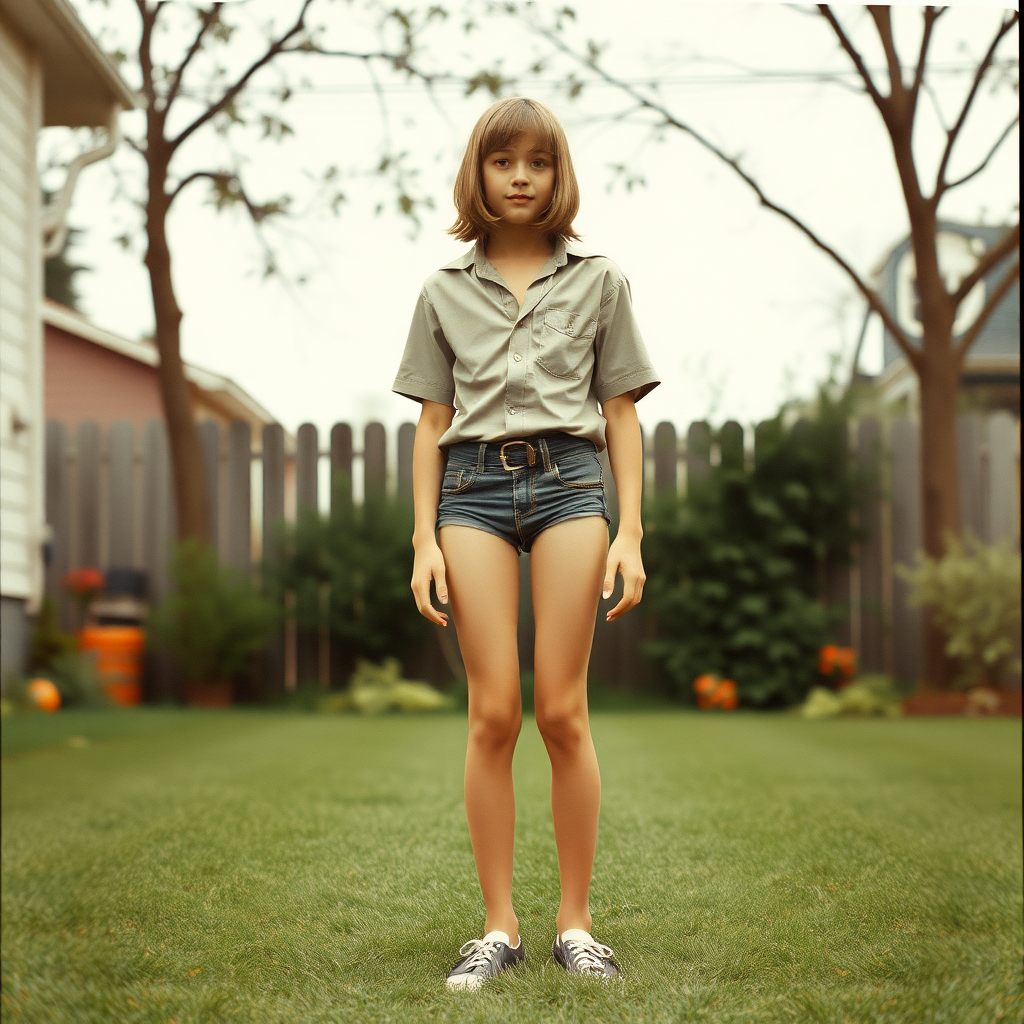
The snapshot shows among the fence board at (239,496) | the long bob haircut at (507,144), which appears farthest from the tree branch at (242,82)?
the long bob haircut at (507,144)

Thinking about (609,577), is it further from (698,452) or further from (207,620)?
(698,452)

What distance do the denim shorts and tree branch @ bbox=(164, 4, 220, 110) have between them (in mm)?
5171

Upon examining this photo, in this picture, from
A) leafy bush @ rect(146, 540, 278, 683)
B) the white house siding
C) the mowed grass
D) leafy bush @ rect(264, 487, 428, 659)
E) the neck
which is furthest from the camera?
leafy bush @ rect(264, 487, 428, 659)

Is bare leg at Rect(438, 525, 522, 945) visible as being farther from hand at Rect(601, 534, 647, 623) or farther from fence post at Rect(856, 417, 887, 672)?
fence post at Rect(856, 417, 887, 672)

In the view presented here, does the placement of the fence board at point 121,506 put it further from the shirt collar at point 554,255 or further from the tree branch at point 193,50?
the shirt collar at point 554,255

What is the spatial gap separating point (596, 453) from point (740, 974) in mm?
873

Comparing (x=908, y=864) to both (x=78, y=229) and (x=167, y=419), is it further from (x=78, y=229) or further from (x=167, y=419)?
(x=78, y=229)

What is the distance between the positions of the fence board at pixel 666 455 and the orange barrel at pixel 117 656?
3.54 m

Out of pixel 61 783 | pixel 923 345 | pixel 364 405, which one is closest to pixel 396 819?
pixel 61 783

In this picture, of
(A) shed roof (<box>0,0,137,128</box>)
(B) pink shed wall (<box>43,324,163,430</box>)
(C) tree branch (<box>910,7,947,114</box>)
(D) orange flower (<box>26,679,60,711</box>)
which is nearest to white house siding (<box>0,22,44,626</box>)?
(A) shed roof (<box>0,0,137,128</box>)

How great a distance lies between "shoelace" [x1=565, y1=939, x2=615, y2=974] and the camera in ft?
5.36

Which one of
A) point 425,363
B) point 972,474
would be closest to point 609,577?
point 425,363

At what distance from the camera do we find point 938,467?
678 cm

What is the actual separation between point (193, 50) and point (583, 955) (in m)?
5.91
